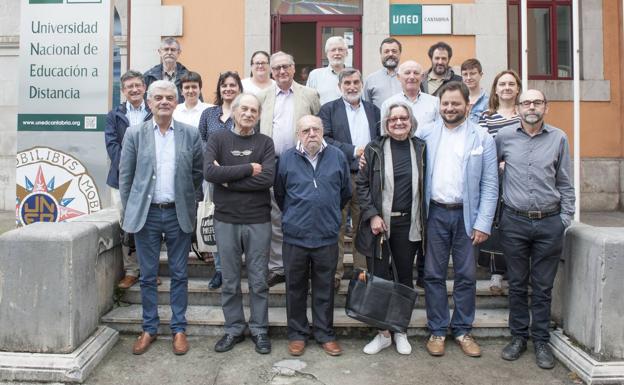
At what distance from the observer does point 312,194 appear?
3.96m

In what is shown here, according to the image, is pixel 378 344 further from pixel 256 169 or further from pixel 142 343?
pixel 142 343

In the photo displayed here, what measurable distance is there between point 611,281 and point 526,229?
2.21 feet

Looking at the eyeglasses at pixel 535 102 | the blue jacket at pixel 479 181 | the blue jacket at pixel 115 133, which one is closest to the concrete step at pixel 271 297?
the blue jacket at pixel 479 181

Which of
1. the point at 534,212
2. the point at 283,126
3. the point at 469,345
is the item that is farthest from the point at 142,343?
the point at 534,212

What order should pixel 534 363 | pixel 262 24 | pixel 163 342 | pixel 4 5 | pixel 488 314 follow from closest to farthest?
pixel 534 363 < pixel 163 342 < pixel 488 314 < pixel 262 24 < pixel 4 5

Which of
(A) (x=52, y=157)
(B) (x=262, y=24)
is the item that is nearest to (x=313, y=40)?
(B) (x=262, y=24)

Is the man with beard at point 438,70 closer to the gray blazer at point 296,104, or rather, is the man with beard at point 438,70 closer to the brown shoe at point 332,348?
the gray blazer at point 296,104

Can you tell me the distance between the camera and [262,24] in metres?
8.19

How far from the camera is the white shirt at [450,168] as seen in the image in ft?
13.2

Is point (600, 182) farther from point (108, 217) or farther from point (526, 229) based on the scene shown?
point (108, 217)

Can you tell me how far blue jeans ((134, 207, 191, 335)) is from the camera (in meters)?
4.11

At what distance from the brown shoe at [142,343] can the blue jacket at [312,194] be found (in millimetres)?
1395

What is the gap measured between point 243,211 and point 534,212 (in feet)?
7.30

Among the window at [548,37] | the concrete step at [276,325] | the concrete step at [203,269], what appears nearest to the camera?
the concrete step at [276,325]
